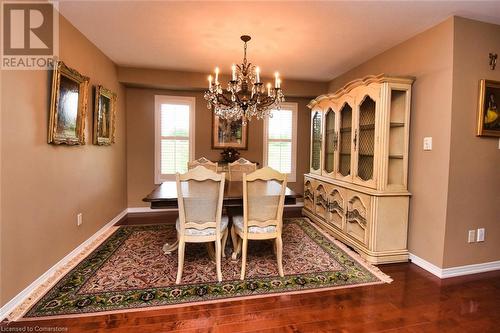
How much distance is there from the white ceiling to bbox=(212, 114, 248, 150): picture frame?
50.9 inches

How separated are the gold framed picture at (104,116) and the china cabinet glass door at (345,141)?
323 cm

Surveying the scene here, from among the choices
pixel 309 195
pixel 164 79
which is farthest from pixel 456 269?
pixel 164 79

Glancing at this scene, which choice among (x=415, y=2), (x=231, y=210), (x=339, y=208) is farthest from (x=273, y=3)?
(x=339, y=208)

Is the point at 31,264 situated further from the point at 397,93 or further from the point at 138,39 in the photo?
the point at 397,93

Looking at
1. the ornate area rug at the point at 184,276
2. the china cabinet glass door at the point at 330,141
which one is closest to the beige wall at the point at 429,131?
the ornate area rug at the point at 184,276

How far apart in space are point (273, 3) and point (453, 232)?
274cm

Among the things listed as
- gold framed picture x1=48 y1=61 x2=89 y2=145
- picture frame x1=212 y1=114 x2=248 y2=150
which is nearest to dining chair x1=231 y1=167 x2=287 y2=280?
gold framed picture x1=48 y1=61 x2=89 y2=145

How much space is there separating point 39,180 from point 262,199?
76.5 inches

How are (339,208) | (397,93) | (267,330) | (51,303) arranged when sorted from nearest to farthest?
(267,330) < (51,303) < (397,93) < (339,208)

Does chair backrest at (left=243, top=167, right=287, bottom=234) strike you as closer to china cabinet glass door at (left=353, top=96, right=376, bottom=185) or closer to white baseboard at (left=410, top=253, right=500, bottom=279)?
china cabinet glass door at (left=353, top=96, right=376, bottom=185)

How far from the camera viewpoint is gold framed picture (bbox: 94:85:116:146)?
3.30 metres

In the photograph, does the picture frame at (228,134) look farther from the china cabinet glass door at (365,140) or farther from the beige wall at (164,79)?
the china cabinet glass door at (365,140)

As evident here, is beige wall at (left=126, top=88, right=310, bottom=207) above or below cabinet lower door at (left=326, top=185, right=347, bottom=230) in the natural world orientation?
above

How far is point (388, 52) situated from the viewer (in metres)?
3.23
